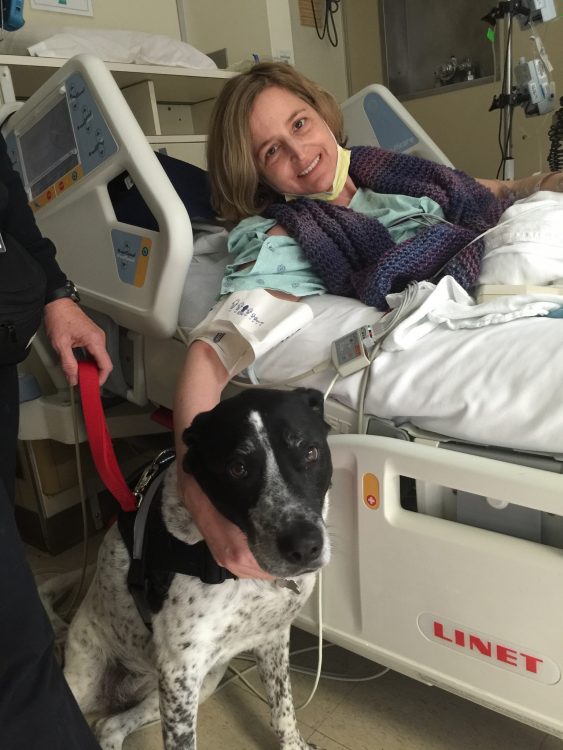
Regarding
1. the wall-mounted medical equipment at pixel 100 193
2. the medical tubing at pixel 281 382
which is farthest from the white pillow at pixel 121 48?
the medical tubing at pixel 281 382

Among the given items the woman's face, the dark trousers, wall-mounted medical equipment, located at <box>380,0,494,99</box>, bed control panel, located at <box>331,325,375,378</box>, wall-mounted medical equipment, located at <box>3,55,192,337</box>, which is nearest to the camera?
the dark trousers

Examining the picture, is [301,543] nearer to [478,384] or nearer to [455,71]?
[478,384]

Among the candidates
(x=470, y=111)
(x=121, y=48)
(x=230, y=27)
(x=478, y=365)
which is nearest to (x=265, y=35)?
(x=230, y=27)

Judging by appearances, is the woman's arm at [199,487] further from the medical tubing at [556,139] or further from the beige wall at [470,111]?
the beige wall at [470,111]

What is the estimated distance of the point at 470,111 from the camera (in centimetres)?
323

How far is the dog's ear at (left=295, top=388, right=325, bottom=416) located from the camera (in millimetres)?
1061

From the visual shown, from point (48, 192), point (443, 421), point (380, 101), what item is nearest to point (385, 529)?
point (443, 421)

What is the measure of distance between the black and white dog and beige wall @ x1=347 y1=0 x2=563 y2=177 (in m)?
2.63

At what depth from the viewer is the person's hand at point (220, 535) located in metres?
0.96

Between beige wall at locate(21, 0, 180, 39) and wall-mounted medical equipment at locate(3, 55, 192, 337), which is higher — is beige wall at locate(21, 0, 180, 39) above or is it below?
above

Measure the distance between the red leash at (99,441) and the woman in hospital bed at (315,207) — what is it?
19cm

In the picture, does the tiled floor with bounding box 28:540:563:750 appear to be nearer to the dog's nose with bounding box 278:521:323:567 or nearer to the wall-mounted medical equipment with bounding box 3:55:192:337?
the dog's nose with bounding box 278:521:323:567

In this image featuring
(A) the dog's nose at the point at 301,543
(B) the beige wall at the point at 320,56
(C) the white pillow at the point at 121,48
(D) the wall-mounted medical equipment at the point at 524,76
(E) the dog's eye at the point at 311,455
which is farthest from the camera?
(B) the beige wall at the point at 320,56

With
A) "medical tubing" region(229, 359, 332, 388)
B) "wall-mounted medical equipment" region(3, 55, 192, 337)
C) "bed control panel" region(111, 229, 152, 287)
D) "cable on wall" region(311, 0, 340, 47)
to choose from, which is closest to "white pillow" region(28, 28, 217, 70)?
"wall-mounted medical equipment" region(3, 55, 192, 337)
